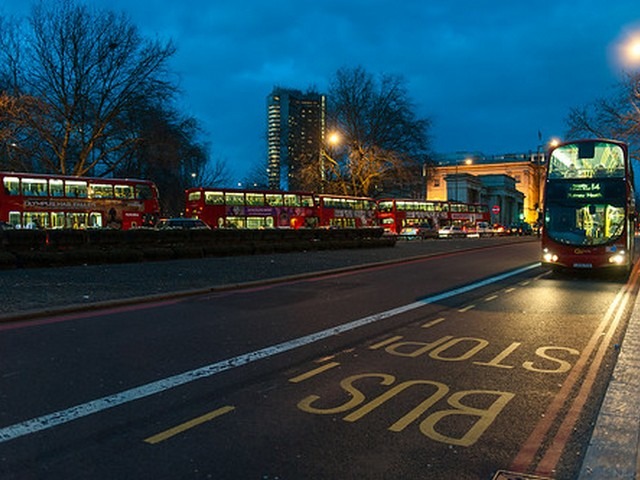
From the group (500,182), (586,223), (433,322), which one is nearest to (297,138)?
(586,223)

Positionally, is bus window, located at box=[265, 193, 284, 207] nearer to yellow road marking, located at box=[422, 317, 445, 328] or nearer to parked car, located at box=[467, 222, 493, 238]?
parked car, located at box=[467, 222, 493, 238]

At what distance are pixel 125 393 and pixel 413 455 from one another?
2.81 meters

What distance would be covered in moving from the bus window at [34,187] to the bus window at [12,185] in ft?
0.87

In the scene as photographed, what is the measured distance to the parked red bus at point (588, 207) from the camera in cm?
1555

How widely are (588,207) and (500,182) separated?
9617 centimetres

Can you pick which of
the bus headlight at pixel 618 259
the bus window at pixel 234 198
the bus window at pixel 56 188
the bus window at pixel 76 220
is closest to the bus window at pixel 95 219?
the bus window at pixel 76 220

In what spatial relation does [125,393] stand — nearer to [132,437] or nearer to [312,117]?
[132,437]

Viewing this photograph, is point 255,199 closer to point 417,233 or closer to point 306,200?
point 306,200

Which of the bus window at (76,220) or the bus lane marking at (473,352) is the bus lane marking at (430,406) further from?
the bus window at (76,220)

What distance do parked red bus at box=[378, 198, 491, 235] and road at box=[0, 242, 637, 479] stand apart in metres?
42.7

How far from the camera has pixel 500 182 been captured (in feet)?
352

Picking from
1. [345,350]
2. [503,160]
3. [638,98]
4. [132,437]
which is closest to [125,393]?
[132,437]

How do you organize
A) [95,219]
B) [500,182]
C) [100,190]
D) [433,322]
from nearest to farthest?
1. [433,322]
2. [95,219]
3. [100,190]
4. [500,182]

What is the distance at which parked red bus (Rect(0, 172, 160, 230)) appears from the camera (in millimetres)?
27125
